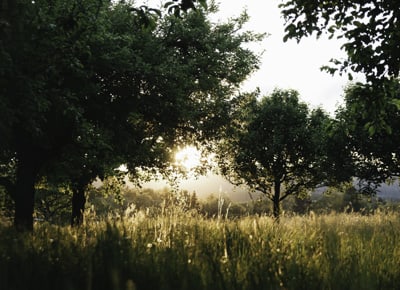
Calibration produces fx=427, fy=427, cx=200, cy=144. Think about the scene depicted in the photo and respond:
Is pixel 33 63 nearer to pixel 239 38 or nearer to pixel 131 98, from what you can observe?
pixel 131 98

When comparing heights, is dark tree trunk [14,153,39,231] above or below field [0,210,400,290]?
above

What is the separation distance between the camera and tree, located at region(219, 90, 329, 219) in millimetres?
35188

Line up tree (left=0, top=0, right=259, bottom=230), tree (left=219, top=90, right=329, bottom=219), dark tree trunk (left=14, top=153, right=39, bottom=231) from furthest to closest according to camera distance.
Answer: tree (left=219, top=90, right=329, bottom=219), dark tree trunk (left=14, top=153, right=39, bottom=231), tree (left=0, top=0, right=259, bottom=230)

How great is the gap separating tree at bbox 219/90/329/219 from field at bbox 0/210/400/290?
29014mm

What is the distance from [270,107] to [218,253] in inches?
1257

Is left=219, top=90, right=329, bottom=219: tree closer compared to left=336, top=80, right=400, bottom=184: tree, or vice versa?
left=336, top=80, right=400, bottom=184: tree

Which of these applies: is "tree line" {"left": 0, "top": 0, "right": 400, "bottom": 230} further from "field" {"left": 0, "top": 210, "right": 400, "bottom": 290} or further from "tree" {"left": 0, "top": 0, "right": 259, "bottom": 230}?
"field" {"left": 0, "top": 210, "right": 400, "bottom": 290}

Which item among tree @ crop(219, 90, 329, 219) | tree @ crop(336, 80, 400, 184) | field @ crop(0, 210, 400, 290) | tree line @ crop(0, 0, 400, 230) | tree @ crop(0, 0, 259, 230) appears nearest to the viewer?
field @ crop(0, 210, 400, 290)

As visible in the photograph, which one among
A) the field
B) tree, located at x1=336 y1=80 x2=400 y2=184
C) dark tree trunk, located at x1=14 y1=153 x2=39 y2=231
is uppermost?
tree, located at x1=336 y1=80 x2=400 y2=184

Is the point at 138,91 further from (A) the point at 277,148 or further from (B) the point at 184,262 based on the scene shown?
(A) the point at 277,148

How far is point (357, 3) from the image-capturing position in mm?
8781

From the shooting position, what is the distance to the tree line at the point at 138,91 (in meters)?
8.80

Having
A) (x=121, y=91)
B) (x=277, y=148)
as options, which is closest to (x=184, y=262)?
(x=121, y=91)

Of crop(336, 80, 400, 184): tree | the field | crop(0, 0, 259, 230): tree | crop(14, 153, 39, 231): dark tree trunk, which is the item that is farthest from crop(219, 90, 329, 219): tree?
the field
